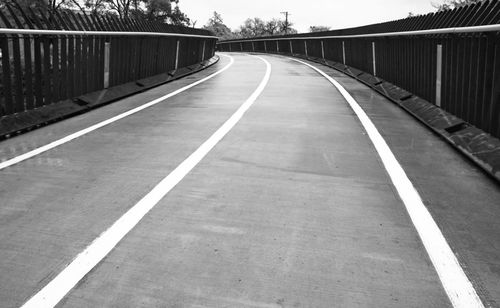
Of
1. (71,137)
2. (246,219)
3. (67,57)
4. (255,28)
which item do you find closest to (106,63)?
(67,57)

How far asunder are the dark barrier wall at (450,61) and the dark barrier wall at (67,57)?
657cm

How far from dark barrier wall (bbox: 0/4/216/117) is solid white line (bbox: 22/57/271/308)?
3.67 meters

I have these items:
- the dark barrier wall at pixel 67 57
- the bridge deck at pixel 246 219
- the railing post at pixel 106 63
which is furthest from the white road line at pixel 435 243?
the railing post at pixel 106 63

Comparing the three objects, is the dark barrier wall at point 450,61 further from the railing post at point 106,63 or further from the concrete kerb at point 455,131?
A: the railing post at point 106,63

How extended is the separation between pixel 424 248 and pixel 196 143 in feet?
12.0

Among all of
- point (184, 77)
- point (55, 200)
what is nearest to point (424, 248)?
point (55, 200)

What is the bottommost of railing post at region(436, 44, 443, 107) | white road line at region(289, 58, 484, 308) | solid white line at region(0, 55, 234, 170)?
white road line at region(289, 58, 484, 308)

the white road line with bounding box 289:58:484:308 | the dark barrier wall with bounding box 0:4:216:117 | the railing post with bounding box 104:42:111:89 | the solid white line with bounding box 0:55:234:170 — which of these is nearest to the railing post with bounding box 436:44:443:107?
the white road line with bounding box 289:58:484:308

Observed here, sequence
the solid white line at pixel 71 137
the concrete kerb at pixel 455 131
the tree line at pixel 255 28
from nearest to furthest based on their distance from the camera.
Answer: the concrete kerb at pixel 455 131 < the solid white line at pixel 71 137 < the tree line at pixel 255 28

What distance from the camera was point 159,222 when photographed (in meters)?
3.63

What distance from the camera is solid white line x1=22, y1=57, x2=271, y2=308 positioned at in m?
2.62

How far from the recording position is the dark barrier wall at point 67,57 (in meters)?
7.24

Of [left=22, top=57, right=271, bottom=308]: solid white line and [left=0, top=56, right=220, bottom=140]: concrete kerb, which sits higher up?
[left=0, top=56, right=220, bottom=140]: concrete kerb

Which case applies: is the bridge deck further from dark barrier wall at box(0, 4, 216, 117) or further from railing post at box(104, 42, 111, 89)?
railing post at box(104, 42, 111, 89)
